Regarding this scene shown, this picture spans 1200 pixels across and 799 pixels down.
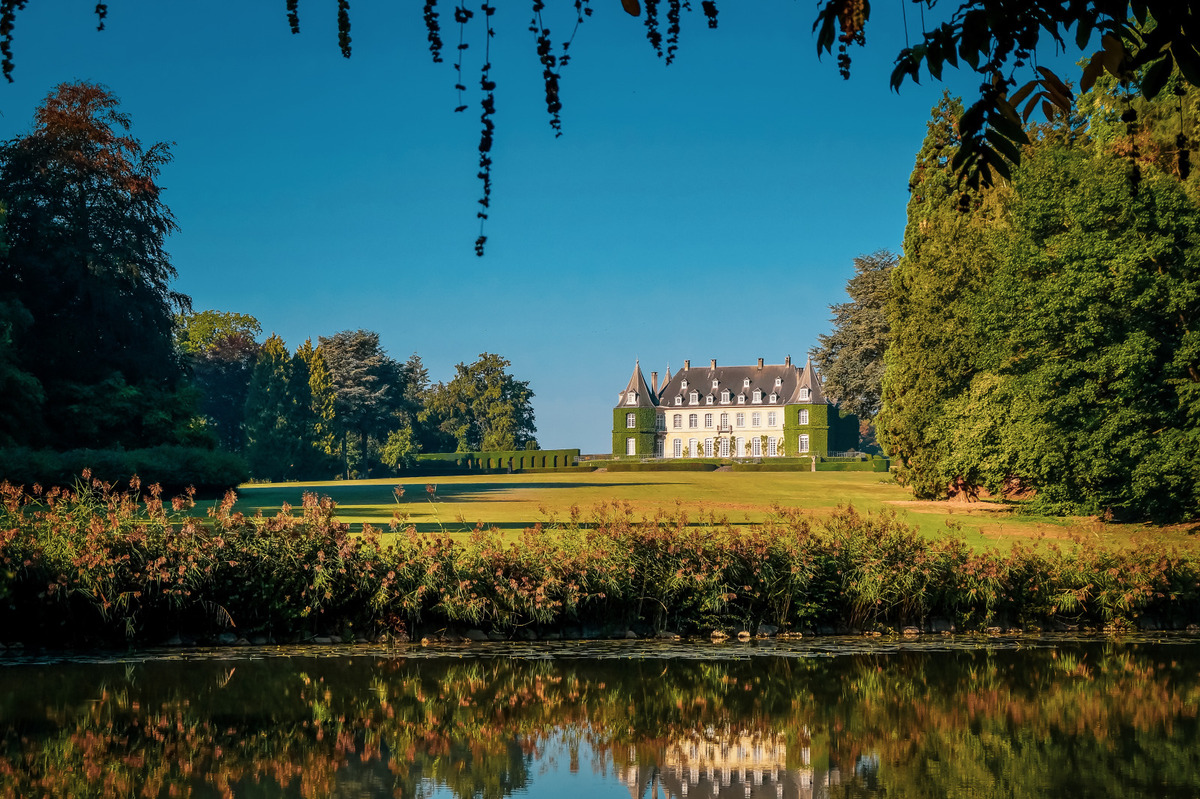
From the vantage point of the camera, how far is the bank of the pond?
10.2 meters

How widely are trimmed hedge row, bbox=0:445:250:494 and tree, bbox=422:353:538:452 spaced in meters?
48.6

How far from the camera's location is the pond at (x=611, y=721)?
246 inches

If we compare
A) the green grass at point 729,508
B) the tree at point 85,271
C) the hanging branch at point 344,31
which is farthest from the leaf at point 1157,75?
the tree at point 85,271

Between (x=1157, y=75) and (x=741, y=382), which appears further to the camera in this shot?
(x=741, y=382)

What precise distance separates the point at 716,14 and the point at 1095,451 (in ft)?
61.8

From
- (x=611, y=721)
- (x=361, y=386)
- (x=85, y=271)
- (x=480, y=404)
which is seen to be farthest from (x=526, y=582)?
(x=480, y=404)

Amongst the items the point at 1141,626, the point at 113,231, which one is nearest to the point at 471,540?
the point at 1141,626

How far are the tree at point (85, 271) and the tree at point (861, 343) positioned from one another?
2316 cm

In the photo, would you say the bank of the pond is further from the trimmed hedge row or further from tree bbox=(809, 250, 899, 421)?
tree bbox=(809, 250, 899, 421)

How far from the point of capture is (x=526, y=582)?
414 inches

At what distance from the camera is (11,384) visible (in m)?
24.4

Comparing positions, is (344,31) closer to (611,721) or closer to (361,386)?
(611,721)

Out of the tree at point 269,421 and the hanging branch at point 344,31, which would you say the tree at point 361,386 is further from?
the hanging branch at point 344,31

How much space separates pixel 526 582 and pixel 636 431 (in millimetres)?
74025
